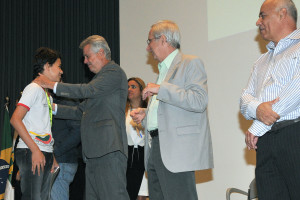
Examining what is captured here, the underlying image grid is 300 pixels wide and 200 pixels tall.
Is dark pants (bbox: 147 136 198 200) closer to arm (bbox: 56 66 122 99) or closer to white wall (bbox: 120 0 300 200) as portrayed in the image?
arm (bbox: 56 66 122 99)

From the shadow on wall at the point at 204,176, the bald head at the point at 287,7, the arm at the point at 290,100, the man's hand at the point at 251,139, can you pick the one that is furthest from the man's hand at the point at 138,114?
the shadow on wall at the point at 204,176

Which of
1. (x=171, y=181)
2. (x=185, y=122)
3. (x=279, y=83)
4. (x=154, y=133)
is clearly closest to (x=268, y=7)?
(x=279, y=83)

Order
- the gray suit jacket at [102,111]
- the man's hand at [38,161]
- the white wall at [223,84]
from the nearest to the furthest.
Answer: the man's hand at [38,161] → the gray suit jacket at [102,111] → the white wall at [223,84]

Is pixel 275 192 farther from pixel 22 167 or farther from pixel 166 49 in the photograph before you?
pixel 22 167

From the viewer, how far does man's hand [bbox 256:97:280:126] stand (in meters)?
2.20

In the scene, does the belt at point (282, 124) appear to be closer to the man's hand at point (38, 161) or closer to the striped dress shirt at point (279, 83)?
the striped dress shirt at point (279, 83)

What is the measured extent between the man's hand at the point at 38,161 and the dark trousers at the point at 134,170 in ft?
6.17

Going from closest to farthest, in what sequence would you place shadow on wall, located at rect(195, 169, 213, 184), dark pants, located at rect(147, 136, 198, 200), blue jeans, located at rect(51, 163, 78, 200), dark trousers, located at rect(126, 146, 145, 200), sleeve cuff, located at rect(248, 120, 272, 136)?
sleeve cuff, located at rect(248, 120, 272, 136) < dark pants, located at rect(147, 136, 198, 200) < blue jeans, located at rect(51, 163, 78, 200) < shadow on wall, located at rect(195, 169, 213, 184) < dark trousers, located at rect(126, 146, 145, 200)

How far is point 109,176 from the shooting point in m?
3.04

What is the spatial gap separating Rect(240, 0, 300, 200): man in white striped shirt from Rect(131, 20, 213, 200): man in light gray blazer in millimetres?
363

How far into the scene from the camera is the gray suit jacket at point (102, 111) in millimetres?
3096

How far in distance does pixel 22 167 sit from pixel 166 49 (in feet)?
4.48

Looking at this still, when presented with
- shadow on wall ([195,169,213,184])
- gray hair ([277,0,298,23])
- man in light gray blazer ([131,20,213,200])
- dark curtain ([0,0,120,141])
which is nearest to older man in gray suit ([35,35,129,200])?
man in light gray blazer ([131,20,213,200])

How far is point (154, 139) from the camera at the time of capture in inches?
112
